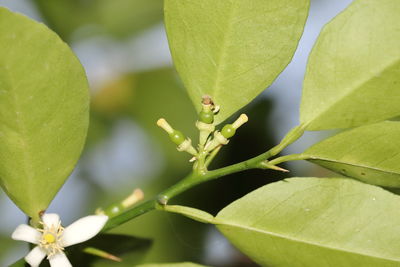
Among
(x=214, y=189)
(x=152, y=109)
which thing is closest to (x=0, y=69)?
(x=214, y=189)

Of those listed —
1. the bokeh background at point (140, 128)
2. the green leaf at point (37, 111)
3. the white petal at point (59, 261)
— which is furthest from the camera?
the bokeh background at point (140, 128)

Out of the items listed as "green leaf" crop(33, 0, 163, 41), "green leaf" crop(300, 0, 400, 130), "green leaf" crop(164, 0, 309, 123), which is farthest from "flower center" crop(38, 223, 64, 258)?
"green leaf" crop(33, 0, 163, 41)

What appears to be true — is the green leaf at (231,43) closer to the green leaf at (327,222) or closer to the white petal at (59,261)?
the green leaf at (327,222)

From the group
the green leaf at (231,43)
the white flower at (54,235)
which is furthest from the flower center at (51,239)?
the green leaf at (231,43)

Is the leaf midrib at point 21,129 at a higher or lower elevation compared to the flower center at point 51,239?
higher

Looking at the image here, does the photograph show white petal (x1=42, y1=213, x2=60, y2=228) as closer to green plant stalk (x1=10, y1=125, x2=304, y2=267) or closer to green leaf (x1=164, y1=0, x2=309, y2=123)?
green plant stalk (x1=10, y1=125, x2=304, y2=267)

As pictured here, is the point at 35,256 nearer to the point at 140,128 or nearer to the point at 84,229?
the point at 84,229

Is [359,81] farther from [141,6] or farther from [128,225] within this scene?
[141,6]

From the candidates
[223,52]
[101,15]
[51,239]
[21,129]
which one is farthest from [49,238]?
[101,15]
